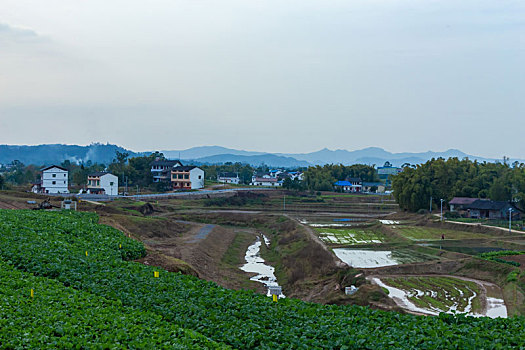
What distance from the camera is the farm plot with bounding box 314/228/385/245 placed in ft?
140

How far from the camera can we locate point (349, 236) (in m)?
45.7

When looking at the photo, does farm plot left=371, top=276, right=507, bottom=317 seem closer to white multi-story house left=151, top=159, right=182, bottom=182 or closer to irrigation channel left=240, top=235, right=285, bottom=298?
irrigation channel left=240, top=235, right=285, bottom=298

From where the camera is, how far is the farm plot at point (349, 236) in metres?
42.7

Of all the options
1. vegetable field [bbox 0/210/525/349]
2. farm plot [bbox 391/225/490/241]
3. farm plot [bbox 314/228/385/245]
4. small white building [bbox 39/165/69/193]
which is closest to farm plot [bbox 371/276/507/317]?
vegetable field [bbox 0/210/525/349]

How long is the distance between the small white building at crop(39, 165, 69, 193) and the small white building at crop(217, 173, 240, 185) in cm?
5314

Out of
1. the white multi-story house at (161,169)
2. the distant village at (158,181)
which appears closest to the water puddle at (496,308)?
the distant village at (158,181)

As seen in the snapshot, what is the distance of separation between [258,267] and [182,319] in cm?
2400

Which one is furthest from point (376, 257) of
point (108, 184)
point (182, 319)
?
point (108, 184)

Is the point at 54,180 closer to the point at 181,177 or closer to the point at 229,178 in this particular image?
the point at 181,177

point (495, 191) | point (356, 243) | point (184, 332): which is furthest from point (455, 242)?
point (184, 332)

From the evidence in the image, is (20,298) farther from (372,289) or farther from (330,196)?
(330,196)

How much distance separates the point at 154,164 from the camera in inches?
3782

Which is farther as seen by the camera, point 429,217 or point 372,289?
point 429,217

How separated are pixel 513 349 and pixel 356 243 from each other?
31077 millimetres
